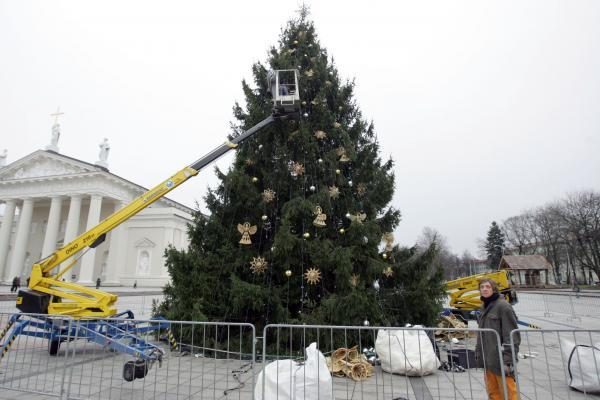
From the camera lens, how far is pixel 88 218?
36.2 metres

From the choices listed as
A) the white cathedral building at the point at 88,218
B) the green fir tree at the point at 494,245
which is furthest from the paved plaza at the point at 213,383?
the green fir tree at the point at 494,245

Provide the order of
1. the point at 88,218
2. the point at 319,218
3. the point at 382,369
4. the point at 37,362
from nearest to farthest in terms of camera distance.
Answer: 1. the point at 382,369
2. the point at 37,362
3. the point at 319,218
4. the point at 88,218

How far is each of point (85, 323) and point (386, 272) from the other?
649 centimetres

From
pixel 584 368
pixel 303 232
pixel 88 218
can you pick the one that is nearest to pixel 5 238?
pixel 88 218

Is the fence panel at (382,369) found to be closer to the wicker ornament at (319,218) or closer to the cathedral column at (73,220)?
the wicker ornament at (319,218)

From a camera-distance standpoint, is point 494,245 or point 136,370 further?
point 494,245

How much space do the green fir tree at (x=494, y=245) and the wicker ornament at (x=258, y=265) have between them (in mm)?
75809

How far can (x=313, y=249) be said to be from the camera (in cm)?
729

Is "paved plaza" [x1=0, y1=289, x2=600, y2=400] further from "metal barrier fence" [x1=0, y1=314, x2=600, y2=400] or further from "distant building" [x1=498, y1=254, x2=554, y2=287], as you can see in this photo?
"distant building" [x1=498, y1=254, x2=554, y2=287]

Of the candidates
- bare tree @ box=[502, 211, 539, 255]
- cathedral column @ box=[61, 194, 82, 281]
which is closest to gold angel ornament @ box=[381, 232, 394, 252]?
cathedral column @ box=[61, 194, 82, 281]

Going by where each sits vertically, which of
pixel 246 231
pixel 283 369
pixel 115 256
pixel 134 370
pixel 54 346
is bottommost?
pixel 54 346

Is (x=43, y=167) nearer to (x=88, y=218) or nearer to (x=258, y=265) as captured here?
(x=88, y=218)

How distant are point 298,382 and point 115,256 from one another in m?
39.8

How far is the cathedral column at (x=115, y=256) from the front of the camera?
121 ft
